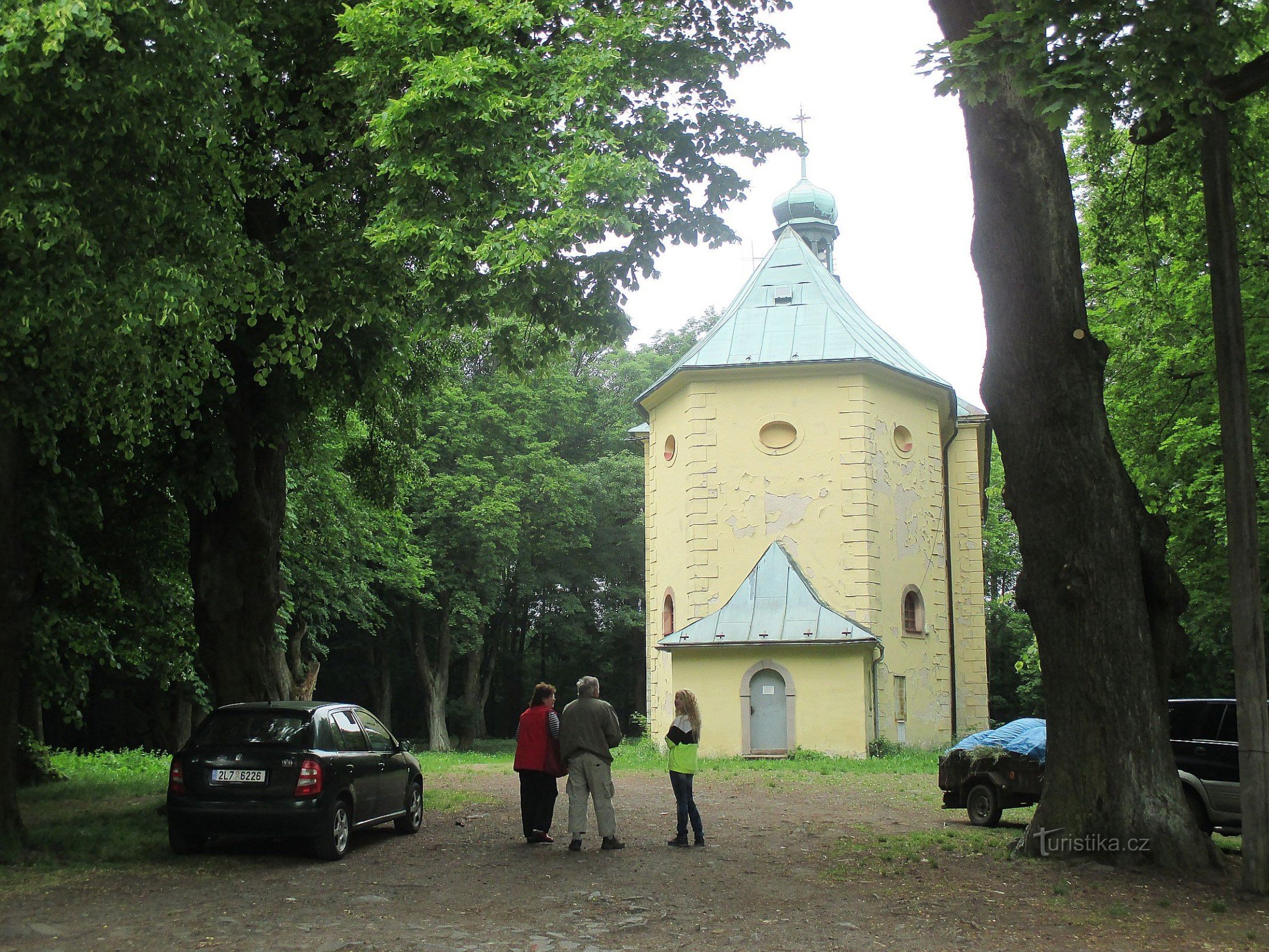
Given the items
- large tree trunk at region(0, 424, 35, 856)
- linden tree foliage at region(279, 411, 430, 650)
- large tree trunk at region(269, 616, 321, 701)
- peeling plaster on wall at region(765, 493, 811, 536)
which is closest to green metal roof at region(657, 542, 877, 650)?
peeling plaster on wall at region(765, 493, 811, 536)

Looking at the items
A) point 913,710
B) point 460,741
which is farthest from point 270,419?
point 460,741

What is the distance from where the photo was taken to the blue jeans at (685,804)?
11.0 m

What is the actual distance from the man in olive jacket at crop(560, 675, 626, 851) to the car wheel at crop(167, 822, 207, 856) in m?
3.34

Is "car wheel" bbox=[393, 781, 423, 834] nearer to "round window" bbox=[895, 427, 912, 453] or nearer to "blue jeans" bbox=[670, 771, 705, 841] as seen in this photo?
"blue jeans" bbox=[670, 771, 705, 841]

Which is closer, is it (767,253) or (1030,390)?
(1030,390)

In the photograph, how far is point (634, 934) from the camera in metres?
7.32

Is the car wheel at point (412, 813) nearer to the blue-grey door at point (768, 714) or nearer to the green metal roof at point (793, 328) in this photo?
the blue-grey door at point (768, 714)

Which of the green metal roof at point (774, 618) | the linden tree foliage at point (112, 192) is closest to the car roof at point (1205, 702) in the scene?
the linden tree foliage at point (112, 192)

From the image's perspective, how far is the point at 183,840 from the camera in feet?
34.9

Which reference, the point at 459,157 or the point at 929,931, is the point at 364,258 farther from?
the point at 929,931

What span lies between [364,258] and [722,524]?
1716 centimetres

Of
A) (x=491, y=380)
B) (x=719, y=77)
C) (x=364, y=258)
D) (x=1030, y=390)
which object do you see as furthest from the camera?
(x=491, y=380)

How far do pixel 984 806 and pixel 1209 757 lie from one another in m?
2.35

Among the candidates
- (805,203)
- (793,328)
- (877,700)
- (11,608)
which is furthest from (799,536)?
(11,608)
